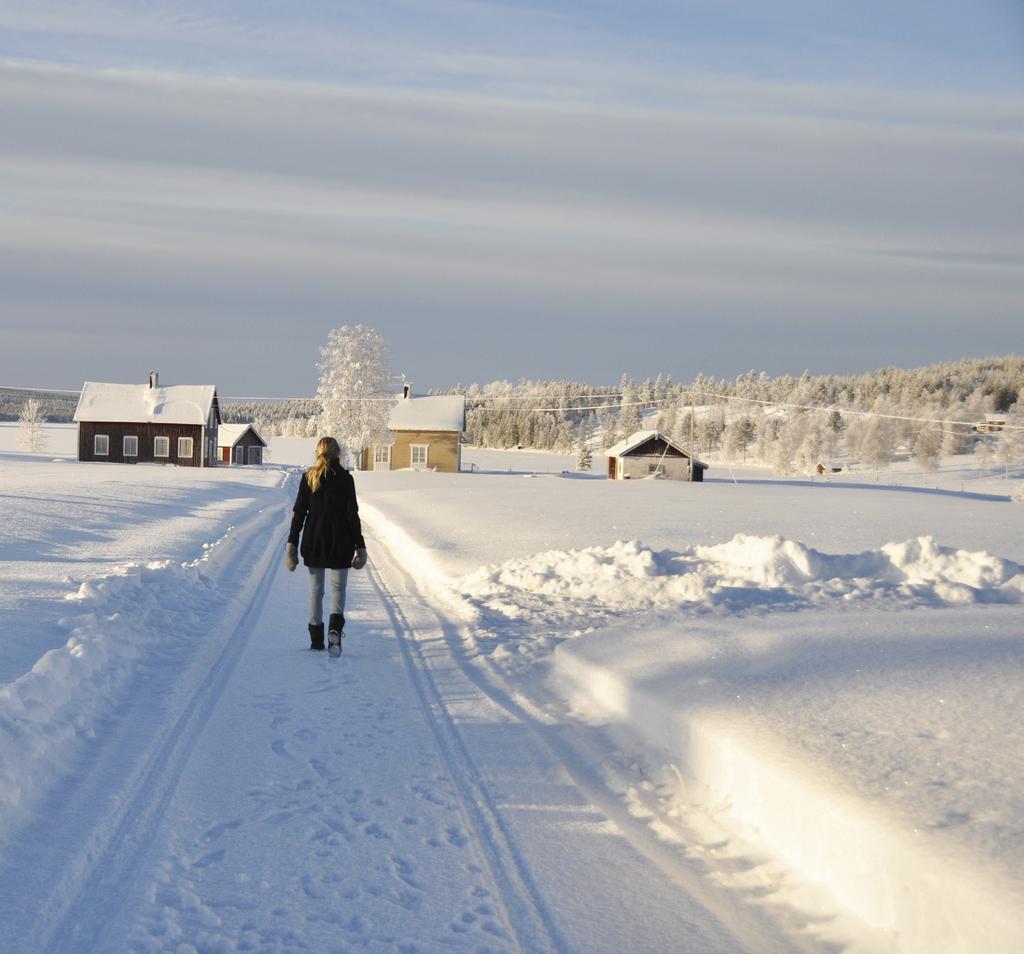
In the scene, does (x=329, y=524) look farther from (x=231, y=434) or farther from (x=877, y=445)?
(x=877, y=445)

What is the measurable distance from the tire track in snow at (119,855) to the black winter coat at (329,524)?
222 centimetres

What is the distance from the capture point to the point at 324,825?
4.87 meters

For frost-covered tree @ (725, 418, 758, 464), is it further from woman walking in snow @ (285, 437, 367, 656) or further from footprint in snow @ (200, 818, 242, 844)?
footprint in snow @ (200, 818, 242, 844)

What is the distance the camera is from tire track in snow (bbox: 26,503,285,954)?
3.75m

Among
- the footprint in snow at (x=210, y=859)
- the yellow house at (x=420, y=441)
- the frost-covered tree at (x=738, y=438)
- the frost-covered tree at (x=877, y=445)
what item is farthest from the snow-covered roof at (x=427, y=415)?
the frost-covered tree at (x=738, y=438)

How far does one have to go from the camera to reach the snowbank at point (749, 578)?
12062mm

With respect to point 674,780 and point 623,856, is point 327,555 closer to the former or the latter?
point 674,780

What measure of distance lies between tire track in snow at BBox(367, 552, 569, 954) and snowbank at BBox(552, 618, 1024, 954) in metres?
1.20

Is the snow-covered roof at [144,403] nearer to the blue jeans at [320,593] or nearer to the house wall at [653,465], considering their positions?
the house wall at [653,465]

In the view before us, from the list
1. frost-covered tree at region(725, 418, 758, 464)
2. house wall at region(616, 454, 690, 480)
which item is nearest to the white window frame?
house wall at region(616, 454, 690, 480)

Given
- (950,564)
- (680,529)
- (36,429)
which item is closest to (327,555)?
(950,564)

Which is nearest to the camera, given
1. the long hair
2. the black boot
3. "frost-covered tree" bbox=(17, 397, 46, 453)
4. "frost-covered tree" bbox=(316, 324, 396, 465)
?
the black boot

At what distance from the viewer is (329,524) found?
9312 millimetres

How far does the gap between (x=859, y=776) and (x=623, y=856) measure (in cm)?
129
